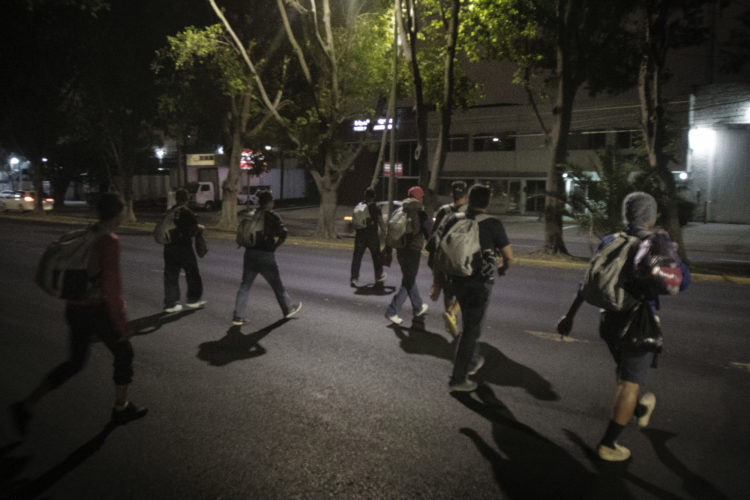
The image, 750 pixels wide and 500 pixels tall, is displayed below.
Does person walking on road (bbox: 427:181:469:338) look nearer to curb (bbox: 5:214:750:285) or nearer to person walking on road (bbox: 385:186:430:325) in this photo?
person walking on road (bbox: 385:186:430:325)

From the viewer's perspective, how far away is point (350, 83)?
64.4 feet

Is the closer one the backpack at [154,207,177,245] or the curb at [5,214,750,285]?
the backpack at [154,207,177,245]

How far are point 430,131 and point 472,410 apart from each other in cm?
3761

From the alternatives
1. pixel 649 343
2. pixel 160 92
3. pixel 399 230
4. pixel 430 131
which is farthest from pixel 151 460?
pixel 430 131

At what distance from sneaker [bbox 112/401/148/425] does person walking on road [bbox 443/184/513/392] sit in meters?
2.60

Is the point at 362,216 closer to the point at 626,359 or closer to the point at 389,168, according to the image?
the point at 626,359

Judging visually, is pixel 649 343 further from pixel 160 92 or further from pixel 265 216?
pixel 160 92

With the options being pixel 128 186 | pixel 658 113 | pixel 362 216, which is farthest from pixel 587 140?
pixel 362 216

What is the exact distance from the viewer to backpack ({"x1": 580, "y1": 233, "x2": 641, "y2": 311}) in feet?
11.9

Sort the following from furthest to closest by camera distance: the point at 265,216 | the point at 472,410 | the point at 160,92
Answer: the point at 160,92
the point at 265,216
the point at 472,410

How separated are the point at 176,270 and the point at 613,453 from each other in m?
6.17

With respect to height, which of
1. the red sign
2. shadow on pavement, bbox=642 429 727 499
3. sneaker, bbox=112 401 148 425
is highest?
the red sign

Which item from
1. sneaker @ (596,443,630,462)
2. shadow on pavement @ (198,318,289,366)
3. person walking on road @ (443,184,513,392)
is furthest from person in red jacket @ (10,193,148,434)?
sneaker @ (596,443,630,462)

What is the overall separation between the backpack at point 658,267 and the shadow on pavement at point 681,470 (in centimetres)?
117
